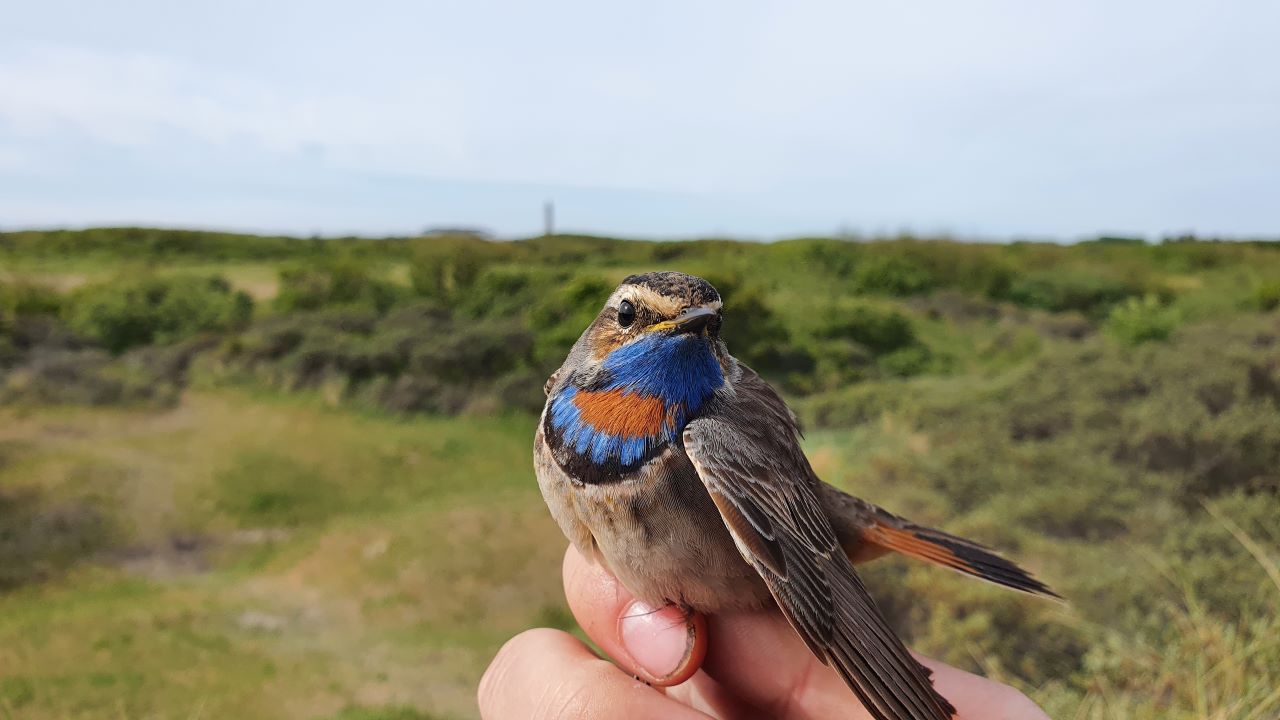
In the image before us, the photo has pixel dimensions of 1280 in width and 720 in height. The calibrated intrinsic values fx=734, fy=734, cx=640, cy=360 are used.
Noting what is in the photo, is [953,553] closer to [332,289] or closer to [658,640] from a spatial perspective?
[658,640]

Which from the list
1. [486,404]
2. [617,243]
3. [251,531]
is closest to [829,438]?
[486,404]

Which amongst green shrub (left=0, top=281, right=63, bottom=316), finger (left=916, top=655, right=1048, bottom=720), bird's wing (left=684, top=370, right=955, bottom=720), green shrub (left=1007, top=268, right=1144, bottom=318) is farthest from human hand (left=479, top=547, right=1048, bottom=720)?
green shrub (left=1007, top=268, right=1144, bottom=318)

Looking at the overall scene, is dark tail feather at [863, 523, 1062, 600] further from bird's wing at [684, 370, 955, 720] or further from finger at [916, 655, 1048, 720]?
bird's wing at [684, 370, 955, 720]

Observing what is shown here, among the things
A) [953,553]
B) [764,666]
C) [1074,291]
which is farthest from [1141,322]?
[764,666]

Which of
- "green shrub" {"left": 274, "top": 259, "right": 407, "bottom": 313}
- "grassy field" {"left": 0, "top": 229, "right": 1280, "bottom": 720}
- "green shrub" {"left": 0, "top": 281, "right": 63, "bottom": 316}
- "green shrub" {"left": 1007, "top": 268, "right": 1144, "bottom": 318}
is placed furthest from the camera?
"green shrub" {"left": 1007, "top": 268, "right": 1144, "bottom": 318}

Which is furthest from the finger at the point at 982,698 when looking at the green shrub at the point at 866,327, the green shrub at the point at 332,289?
the green shrub at the point at 332,289

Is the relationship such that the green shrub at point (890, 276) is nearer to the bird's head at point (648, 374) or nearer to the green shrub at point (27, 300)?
the bird's head at point (648, 374)
